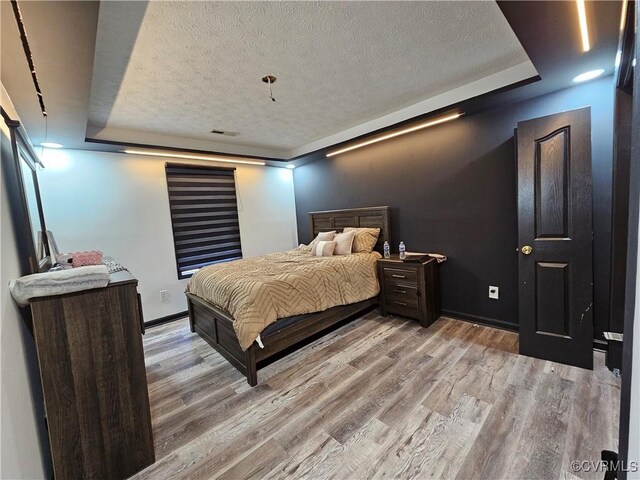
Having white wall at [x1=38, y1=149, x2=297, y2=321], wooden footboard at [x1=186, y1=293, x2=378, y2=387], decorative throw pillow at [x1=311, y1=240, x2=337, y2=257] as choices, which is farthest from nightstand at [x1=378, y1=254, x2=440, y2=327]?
white wall at [x1=38, y1=149, x2=297, y2=321]

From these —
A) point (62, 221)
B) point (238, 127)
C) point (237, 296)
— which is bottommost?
point (237, 296)

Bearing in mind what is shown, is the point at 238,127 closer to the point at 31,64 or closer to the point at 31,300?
the point at 31,64

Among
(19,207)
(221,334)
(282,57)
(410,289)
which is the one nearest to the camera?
(19,207)

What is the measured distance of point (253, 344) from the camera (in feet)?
7.33

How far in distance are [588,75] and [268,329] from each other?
3336mm

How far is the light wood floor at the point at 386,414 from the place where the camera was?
146cm

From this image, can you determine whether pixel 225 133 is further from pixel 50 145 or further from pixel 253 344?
pixel 253 344

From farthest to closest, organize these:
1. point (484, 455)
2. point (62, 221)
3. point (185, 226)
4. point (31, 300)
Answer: point (185, 226), point (62, 221), point (484, 455), point (31, 300)

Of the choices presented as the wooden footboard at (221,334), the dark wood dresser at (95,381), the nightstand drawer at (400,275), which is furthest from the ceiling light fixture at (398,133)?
the dark wood dresser at (95,381)

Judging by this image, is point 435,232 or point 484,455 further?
point 435,232

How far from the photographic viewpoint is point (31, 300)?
Result: 1271 millimetres

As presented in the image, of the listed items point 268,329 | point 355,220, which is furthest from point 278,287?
point 355,220

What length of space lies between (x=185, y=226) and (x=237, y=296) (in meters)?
2.26

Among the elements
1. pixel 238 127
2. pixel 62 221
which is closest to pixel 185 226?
pixel 62 221
